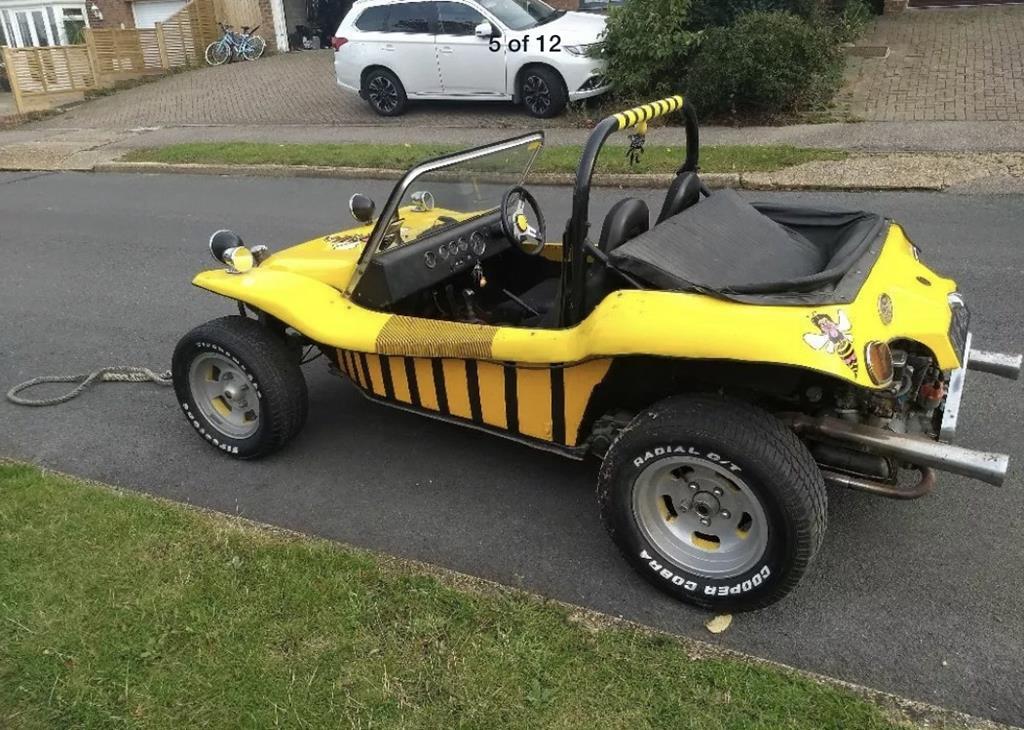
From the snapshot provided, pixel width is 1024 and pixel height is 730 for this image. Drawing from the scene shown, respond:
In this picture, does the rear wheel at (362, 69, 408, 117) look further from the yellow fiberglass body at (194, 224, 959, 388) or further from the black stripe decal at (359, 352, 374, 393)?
the black stripe decal at (359, 352, 374, 393)

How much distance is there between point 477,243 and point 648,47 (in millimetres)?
8208

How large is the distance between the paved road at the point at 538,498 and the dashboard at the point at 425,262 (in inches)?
32.3

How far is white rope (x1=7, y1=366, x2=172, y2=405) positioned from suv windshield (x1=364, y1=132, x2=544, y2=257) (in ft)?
6.56

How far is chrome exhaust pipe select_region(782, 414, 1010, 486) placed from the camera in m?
2.55

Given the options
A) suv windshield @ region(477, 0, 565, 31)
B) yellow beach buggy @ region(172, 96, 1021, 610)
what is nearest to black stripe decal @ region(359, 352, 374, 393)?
yellow beach buggy @ region(172, 96, 1021, 610)

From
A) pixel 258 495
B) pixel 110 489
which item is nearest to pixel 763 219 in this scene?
pixel 258 495

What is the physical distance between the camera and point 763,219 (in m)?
3.32

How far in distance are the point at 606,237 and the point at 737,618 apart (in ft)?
4.63

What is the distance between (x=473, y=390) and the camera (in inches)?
131

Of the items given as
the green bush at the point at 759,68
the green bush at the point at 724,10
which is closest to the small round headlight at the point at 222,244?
the green bush at the point at 759,68

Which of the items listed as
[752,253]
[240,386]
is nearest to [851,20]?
[752,253]

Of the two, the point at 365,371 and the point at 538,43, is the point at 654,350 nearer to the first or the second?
the point at 365,371

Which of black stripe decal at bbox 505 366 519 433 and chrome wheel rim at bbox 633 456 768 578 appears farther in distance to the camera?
black stripe decal at bbox 505 366 519 433

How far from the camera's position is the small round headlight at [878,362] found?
249cm
